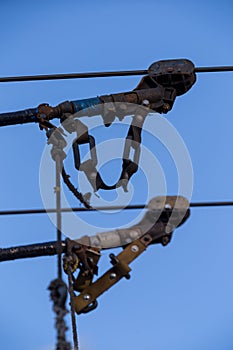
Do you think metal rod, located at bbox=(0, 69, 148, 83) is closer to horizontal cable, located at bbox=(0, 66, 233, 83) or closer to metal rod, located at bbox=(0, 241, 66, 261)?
horizontal cable, located at bbox=(0, 66, 233, 83)

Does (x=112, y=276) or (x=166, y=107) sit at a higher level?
(x=166, y=107)

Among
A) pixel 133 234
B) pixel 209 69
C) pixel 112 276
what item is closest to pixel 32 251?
pixel 112 276

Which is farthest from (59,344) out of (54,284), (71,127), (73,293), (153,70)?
(153,70)

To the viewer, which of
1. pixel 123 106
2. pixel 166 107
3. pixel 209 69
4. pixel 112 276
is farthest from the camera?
pixel 209 69

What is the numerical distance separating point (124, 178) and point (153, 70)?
0.91 m

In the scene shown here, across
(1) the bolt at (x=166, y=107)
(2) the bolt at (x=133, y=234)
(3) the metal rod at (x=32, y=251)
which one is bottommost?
(2) the bolt at (x=133, y=234)

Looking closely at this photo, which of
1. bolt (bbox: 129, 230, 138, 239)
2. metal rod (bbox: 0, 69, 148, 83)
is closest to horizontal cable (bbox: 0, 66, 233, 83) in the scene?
metal rod (bbox: 0, 69, 148, 83)

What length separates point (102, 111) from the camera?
29.6 ft

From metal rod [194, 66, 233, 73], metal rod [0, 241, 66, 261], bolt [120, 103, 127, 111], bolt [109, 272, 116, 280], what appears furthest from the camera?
metal rod [194, 66, 233, 73]

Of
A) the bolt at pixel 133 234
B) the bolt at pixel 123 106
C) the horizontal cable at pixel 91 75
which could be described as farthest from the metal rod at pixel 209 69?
the bolt at pixel 133 234

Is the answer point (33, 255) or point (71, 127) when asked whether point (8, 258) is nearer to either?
point (33, 255)

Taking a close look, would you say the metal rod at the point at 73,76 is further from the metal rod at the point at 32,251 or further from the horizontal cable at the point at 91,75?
the metal rod at the point at 32,251

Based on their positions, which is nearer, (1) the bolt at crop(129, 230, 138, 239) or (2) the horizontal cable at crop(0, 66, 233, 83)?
(1) the bolt at crop(129, 230, 138, 239)

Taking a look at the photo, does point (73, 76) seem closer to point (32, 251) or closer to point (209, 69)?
→ point (209, 69)
